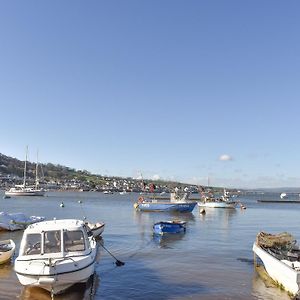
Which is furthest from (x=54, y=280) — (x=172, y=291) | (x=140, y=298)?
(x=172, y=291)

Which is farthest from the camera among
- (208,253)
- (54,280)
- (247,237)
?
(247,237)

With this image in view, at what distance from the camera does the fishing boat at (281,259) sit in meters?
20.7

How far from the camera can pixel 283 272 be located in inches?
859

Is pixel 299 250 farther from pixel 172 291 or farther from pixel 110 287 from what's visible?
pixel 110 287

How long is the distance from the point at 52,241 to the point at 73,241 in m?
1.07

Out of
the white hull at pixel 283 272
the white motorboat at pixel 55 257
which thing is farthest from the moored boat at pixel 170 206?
the white motorboat at pixel 55 257

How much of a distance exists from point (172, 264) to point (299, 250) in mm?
8490

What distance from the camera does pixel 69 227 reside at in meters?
22.0

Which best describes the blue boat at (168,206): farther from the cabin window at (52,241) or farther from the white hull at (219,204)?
the cabin window at (52,241)

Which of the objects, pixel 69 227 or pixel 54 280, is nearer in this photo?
pixel 54 280

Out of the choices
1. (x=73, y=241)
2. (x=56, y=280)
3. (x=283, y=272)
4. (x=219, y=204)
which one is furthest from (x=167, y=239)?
(x=219, y=204)

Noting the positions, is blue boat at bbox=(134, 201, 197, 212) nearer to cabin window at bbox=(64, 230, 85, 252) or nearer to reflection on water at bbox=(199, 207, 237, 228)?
reflection on water at bbox=(199, 207, 237, 228)

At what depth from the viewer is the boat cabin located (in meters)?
21.1

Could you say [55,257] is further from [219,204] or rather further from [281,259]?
[219,204]
